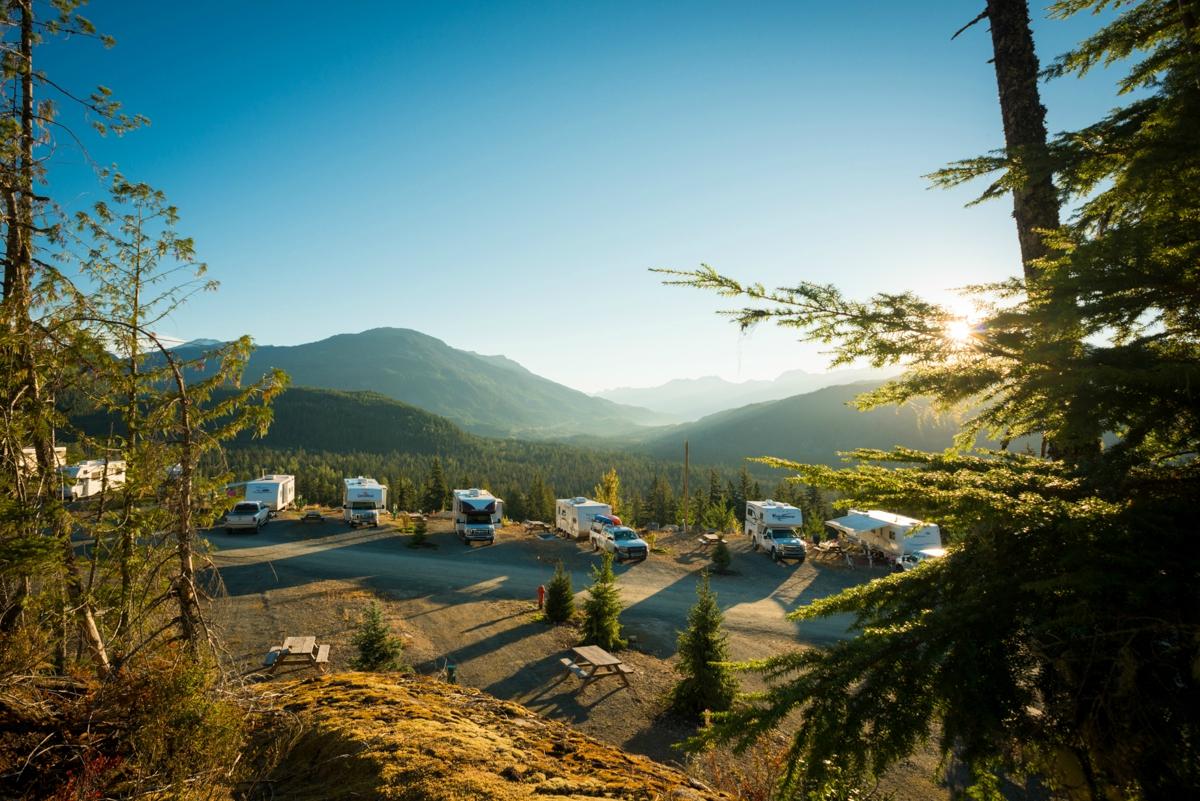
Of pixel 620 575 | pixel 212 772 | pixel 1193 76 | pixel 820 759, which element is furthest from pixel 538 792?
pixel 620 575

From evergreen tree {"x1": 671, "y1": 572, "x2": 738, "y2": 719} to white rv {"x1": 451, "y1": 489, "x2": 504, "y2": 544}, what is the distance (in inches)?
780

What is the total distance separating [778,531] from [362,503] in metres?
25.1

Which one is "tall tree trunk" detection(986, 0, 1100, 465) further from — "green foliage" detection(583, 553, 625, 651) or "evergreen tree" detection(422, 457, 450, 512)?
"evergreen tree" detection(422, 457, 450, 512)

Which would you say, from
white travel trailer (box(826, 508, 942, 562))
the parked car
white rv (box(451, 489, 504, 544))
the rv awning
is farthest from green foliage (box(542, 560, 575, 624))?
the rv awning

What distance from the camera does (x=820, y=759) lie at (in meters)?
2.32

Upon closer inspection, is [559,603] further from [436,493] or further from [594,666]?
[436,493]

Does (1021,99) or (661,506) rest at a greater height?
(1021,99)

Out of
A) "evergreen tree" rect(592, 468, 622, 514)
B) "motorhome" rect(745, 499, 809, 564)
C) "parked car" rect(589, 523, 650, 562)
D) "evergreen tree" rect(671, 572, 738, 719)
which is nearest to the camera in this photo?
"evergreen tree" rect(671, 572, 738, 719)

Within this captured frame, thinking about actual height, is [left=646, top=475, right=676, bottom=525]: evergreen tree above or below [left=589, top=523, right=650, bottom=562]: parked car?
below

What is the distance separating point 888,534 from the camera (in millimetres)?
26156

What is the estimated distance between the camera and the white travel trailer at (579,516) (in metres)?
31.2

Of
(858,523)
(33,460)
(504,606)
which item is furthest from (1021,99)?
(858,523)

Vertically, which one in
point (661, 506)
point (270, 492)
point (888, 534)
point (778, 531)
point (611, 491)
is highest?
point (270, 492)

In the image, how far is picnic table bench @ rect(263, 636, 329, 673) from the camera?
11.7 metres
